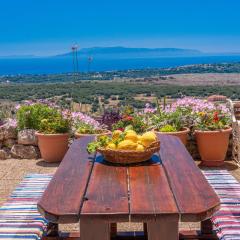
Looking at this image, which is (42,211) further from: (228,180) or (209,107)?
(209,107)

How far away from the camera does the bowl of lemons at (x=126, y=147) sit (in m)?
3.36

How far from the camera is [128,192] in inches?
109

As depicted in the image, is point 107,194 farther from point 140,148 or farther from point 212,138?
point 212,138

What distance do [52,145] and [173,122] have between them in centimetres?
176

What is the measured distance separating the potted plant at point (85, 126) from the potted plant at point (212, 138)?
1.30m

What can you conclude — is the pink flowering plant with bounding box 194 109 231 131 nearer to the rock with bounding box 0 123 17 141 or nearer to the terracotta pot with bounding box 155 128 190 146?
the terracotta pot with bounding box 155 128 190 146

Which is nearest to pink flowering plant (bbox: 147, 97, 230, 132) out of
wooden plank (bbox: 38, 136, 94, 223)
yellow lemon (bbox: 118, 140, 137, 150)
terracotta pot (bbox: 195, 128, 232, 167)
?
terracotta pot (bbox: 195, 128, 232, 167)

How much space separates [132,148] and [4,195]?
257cm

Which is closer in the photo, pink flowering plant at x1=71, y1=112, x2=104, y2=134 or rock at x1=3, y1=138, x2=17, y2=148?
pink flowering plant at x1=71, y1=112, x2=104, y2=134

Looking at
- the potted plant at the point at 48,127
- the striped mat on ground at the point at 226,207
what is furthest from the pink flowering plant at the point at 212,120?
the striped mat on ground at the point at 226,207

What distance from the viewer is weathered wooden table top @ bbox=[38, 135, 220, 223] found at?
2.46 m

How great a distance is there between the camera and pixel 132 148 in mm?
3387

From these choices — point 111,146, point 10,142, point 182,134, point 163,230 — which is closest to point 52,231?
point 111,146

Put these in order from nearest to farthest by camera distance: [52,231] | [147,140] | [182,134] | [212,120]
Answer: [147,140] < [52,231] < [182,134] < [212,120]
